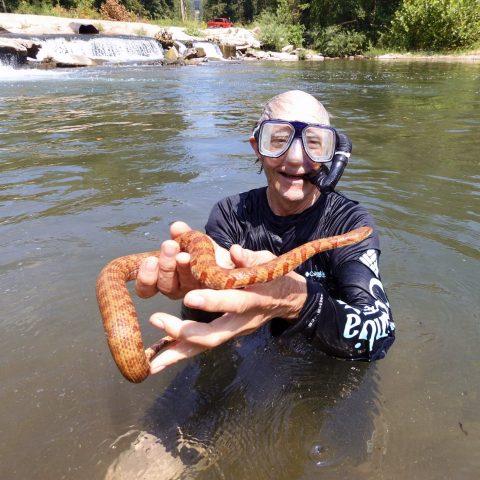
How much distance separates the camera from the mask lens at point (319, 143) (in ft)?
9.64

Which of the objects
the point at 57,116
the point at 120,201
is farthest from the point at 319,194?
the point at 57,116

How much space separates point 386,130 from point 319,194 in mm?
8439

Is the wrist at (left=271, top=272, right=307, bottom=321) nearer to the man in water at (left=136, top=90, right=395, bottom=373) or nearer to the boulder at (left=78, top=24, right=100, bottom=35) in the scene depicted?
the man in water at (left=136, top=90, right=395, bottom=373)

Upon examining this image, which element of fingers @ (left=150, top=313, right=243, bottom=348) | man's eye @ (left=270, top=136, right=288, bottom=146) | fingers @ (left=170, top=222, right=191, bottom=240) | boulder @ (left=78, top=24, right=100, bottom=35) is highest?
boulder @ (left=78, top=24, right=100, bottom=35)

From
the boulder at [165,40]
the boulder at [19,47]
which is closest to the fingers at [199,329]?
the boulder at [19,47]

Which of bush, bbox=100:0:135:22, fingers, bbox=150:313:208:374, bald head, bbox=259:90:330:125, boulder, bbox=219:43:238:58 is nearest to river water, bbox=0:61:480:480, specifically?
fingers, bbox=150:313:208:374

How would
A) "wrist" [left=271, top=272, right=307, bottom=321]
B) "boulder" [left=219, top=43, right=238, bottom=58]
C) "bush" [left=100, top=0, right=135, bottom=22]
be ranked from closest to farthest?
1. "wrist" [left=271, top=272, right=307, bottom=321]
2. "boulder" [left=219, top=43, right=238, bottom=58]
3. "bush" [left=100, top=0, right=135, bottom=22]

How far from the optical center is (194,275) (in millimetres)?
2221

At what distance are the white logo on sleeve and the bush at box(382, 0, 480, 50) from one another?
4180 centimetres

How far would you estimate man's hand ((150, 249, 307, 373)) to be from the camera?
1.90 m

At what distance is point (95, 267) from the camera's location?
184 inches

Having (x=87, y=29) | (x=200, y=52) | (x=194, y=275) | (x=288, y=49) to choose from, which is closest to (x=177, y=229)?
(x=194, y=275)

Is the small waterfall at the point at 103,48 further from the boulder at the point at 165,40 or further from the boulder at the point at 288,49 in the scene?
the boulder at the point at 288,49

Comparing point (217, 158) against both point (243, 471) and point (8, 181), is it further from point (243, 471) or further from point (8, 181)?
point (243, 471)
